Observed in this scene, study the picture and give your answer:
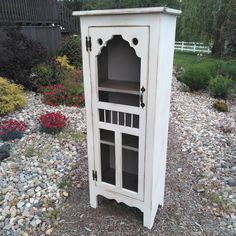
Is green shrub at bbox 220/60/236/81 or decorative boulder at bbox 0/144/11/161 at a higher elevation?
green shrub at bbox 220/60/236/81

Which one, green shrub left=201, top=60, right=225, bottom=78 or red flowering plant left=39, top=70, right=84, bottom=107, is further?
green shrub left=201, top=60, right=225, bottom=78

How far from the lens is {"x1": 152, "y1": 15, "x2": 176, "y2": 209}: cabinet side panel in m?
1.34

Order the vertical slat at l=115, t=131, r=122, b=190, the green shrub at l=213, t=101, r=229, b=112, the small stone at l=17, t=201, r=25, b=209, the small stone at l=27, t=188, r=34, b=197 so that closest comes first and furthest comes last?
the vertical slat at l=115, t=131, r=122, b=190 → the small stone at l=17, t=201, r=25, b=209 → the small stone at l=27, t=188, r=34, b=197 → the green shrub at l=213, t=101, r=229, b=112

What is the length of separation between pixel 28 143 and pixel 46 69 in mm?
2488

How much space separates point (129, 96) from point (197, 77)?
4.00 meters

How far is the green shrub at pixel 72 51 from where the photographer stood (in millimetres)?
6957

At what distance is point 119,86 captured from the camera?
160 centimetres

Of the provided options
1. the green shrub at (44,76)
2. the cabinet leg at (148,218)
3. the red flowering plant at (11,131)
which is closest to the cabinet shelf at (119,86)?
the cabinet leg at (148,218)

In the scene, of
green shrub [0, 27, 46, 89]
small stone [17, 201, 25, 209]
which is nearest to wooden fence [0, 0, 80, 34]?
green shrub [0, 27, 46, 89]

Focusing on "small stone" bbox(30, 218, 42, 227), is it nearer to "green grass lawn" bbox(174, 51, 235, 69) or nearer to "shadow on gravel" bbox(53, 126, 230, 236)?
"shadow on gravel" bbox(53, 126, 230, 236)

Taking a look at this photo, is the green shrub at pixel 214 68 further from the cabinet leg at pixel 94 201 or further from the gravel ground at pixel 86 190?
the cabinet leg at pixel 94 201

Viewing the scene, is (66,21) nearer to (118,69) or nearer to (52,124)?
(52,124)

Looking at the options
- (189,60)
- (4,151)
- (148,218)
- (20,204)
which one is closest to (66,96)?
(4,151)

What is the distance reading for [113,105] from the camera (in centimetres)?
156
